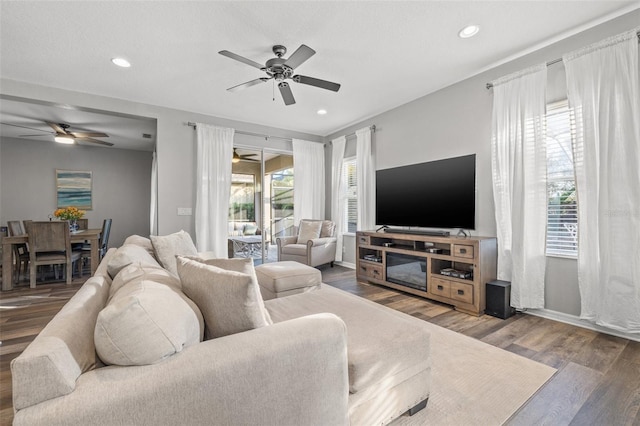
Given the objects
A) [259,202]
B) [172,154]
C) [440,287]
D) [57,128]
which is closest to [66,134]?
[57,128]

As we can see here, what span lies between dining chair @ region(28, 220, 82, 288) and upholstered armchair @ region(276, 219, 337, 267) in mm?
3273

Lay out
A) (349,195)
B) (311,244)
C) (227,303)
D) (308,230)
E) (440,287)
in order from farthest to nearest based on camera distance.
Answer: (349,195) < (308,230) < (311,244) < (440,287) < (227,303)

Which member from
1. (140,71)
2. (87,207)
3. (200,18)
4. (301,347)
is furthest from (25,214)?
(301,347)

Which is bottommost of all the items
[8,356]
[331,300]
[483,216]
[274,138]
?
[8,356]

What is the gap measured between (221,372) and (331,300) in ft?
4.01

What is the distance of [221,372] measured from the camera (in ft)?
3.05

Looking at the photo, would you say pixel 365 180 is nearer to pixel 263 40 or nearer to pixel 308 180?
pixel 308 180

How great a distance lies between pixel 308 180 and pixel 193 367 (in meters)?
5.25

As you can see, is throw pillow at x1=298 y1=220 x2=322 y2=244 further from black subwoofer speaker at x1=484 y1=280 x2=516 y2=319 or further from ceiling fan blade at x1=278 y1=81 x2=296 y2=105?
black subwoofer speaker at x1=484 y1=280 x2=516 y2=319

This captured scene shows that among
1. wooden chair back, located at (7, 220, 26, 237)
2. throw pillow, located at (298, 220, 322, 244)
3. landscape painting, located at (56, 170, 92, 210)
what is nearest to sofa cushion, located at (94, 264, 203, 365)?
throw pillow, located at (298, 220, 322, 244)

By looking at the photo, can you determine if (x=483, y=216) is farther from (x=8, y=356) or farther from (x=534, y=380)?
(x=8, y=356)

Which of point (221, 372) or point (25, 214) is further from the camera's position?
point (25, 214)

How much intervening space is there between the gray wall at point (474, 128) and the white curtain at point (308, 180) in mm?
1284

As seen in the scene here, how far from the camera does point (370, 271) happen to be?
4336 mm
